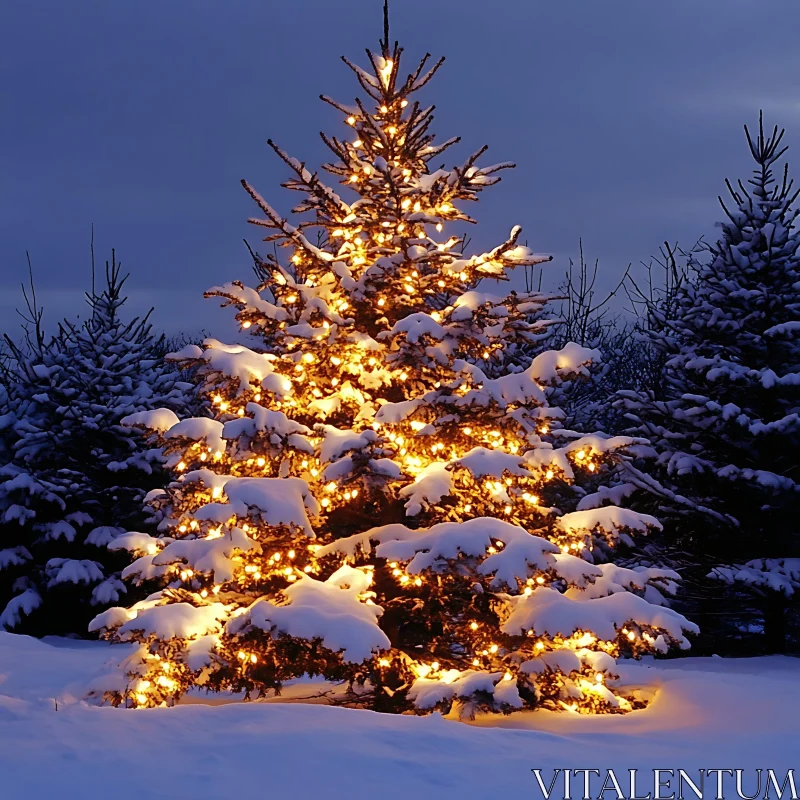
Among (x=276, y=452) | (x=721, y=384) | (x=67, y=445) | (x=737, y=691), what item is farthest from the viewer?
(x=67, y=445)

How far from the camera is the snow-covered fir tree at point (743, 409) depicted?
1350 centimetres

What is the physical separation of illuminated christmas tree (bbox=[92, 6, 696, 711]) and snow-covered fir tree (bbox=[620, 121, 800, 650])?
18.5 feet

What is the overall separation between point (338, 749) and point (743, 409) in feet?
34.3

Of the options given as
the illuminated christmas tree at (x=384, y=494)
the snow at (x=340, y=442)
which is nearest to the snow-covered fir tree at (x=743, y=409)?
the illuminated christmas tree at (x=384, y=494)

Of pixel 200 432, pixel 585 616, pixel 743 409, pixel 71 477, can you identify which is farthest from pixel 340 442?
pixel 71 477

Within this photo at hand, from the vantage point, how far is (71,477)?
58.0ft

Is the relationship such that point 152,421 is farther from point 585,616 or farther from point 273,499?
point 585,616

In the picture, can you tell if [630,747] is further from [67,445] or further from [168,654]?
[67,445]

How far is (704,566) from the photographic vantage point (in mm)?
14453

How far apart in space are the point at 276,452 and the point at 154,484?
11405 mm

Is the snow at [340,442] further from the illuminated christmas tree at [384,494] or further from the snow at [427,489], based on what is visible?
the snow at [427,489]

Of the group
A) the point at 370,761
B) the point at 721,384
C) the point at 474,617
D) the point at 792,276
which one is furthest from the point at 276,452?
the point at 792,276

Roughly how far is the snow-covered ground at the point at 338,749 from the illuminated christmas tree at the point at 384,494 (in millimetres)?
632

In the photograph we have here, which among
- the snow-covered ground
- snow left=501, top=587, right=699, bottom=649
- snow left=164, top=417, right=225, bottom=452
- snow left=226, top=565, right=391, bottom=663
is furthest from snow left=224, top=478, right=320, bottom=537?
snow left=501, top=587, right=699, bottom=649
